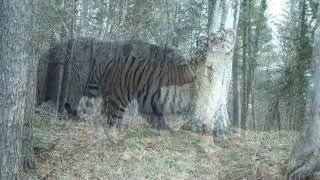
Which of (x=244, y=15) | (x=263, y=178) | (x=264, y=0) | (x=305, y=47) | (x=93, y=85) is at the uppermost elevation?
(x=264, y=0)

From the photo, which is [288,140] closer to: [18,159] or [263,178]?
[263,178]

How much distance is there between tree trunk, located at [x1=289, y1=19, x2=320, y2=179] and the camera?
5980 mm

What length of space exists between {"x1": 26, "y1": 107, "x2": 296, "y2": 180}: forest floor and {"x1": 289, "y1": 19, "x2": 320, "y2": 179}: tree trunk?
0.28 metres

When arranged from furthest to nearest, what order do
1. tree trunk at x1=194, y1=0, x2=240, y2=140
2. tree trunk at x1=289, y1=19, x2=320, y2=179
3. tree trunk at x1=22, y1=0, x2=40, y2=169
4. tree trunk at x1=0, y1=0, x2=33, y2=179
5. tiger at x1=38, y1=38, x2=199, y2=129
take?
tiger at x1=38, y1=38, x2=199, y2=129, tree trunk at x1=194, y1=0, x2=240, y2=140, tree trunk at x1=22, y1=0, x2=40, y2=169, tree trunk at x1=0, y1=0, x2=33, y2=179, tree trunk at x1=289, y1=19, x2=320, y2=179

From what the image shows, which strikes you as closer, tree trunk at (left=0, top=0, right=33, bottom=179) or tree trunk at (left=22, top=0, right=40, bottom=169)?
tree trunk at (left=0, top=0, right=33, bottom=179)

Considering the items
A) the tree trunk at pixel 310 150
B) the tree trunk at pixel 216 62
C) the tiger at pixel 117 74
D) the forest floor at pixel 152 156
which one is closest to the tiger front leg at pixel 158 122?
the tiger at pixel 117 74

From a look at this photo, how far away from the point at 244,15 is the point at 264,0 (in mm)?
3286

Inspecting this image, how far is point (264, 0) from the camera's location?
18.3m

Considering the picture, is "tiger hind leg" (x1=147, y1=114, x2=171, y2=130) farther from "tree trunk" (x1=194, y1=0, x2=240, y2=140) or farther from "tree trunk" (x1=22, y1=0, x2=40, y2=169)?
"tree trunk" (x1=22, y1=0, x2=40, y2=169)

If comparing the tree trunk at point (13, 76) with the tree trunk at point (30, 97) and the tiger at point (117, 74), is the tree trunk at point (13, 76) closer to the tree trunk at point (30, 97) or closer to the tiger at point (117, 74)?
the tree trunk at point (30, 97)

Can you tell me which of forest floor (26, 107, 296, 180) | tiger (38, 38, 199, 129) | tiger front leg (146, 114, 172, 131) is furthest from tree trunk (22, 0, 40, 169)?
tiger front leg (146, 114, 172, 131)

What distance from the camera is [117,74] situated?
406 inches

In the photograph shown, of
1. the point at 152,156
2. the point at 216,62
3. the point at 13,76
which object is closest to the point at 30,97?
the point at 13,76

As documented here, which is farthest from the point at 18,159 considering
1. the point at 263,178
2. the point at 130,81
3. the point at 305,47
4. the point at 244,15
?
the point at 244,15
